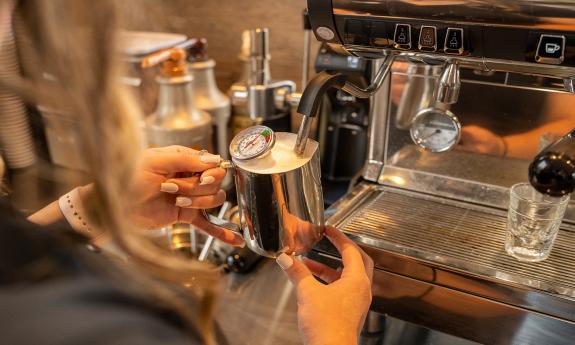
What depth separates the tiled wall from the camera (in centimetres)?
107

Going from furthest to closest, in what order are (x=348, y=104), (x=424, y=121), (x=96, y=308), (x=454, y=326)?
(x=348, y=104) → (x=424, y=121) → (x=454, y=326) → (x=96, y=308)

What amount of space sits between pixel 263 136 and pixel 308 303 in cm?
16

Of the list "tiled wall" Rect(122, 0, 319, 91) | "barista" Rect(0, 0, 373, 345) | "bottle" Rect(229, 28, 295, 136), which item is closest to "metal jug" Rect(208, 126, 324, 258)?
"barista" Rect(0, 0, 373, 345)

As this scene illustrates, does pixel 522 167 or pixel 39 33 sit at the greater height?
pixel 39 33

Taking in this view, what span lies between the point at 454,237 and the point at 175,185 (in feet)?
1.06

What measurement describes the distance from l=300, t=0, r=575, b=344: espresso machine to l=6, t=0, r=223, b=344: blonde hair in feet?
0.66

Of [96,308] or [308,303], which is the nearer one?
[96,308]

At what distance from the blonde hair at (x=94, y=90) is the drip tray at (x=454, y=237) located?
0.30 m

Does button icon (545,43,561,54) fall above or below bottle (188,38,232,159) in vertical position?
above

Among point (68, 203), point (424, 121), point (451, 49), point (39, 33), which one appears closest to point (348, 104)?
point (424, 121)

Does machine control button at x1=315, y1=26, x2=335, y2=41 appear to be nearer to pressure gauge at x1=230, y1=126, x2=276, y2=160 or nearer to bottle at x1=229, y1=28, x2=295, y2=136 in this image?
pressure gauge at x1=230, y1=126, x2=276, y2=160

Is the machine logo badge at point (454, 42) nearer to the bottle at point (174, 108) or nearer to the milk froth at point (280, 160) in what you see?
the milk froth at point (280, 160)

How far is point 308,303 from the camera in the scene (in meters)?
0.47

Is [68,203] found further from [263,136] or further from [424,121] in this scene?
[424,121]
